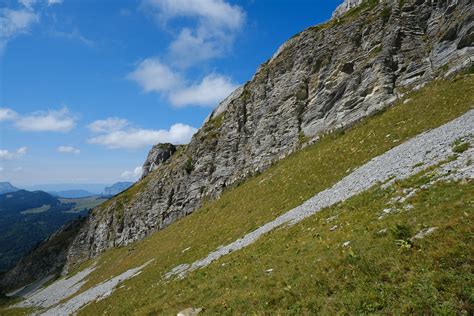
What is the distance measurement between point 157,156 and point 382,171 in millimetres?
150221

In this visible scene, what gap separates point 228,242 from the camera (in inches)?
1146

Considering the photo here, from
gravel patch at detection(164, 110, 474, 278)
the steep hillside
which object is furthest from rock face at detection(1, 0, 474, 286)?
gravel patch at detection(164, 110, 474, 278)

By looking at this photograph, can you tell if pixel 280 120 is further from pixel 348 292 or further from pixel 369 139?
pixel 348 292

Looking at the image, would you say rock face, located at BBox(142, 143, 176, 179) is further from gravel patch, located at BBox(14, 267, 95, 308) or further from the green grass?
the green grass

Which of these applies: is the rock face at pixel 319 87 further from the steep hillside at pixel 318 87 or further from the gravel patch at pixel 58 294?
the gravel patch at pixel 58 294

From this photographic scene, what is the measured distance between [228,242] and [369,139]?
754 inches

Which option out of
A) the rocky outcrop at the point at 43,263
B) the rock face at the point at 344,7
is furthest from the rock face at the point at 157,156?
the rock face at the point at 344,7

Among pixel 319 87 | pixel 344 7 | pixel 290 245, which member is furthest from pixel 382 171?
pixel 344 7

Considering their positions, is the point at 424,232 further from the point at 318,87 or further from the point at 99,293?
the point at 318,87

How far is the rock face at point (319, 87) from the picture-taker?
139 feet

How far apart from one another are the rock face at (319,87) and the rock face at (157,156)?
240 feet

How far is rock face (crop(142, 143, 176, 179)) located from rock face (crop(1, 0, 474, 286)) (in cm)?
7321

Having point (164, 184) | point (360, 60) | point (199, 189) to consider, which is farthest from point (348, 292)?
point (164, 184)

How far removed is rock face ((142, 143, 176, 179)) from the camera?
16200 centimetres
